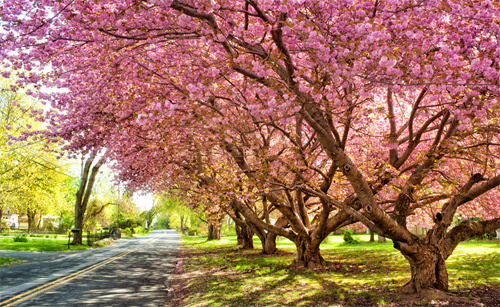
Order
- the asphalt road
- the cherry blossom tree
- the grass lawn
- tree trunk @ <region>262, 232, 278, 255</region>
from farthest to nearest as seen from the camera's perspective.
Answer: tree trunk @ <region>262, 232, 278, 255</region>, the asphalt road, the grass lawn, the cherry blossom tree

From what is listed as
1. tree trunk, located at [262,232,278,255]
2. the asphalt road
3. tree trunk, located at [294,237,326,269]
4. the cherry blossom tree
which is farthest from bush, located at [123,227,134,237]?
tree trunk, located at [294,237,326,269]

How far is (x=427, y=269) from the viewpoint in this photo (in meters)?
7.18

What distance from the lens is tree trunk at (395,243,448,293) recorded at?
7152 mm

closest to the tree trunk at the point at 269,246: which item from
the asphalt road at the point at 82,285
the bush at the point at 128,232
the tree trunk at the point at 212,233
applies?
the asphalt road at the point at 82,285

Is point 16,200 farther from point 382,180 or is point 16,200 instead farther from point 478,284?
point 478,284

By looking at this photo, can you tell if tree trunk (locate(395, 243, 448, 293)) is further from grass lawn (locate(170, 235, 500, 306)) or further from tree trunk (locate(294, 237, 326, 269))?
tree trunk (locate(294, 237, 326, 269))

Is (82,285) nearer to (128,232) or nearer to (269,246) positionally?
(269,246)

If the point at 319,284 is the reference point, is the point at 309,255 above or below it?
above

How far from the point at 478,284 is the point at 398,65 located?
5592 millimetres

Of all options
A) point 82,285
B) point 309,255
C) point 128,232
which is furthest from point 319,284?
point 128,232

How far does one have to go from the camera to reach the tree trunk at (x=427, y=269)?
7.15 m

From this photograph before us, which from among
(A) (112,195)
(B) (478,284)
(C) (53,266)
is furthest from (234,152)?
(A) (112,195)

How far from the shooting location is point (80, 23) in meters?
6.28

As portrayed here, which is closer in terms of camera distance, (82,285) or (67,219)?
(82,285)
